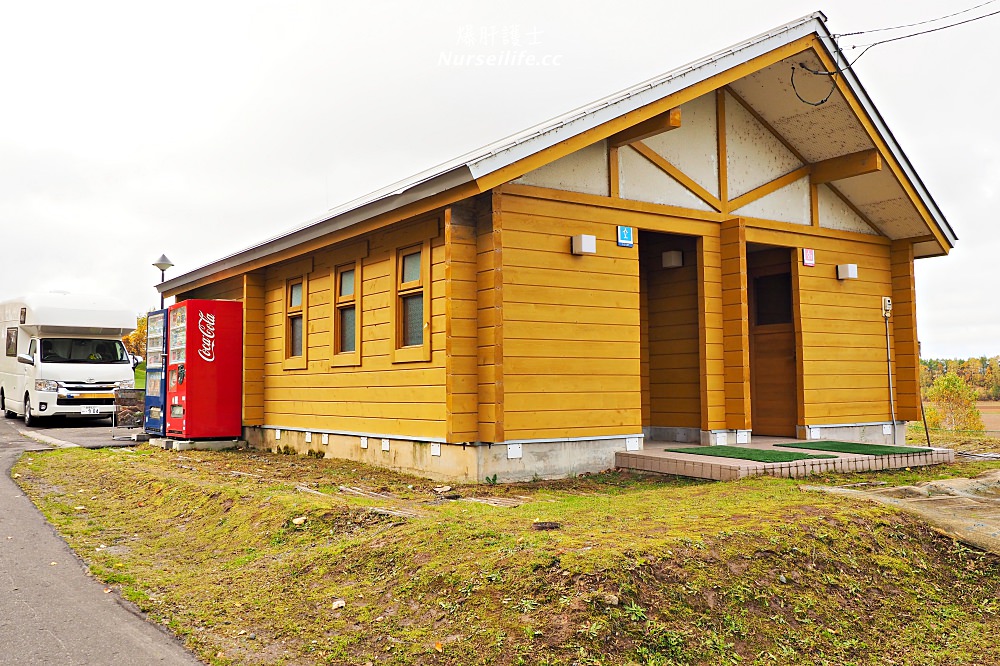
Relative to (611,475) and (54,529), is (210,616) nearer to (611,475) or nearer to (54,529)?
(54,529)

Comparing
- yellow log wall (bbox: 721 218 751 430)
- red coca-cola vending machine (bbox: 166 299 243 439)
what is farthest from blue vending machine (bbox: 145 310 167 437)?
yellow log wall (bbox: 721 218 751 430)

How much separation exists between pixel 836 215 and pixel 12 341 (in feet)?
67.2

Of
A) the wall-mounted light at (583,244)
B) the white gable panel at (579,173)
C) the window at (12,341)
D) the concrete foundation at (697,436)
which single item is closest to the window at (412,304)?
the white gable panel at (579,173)

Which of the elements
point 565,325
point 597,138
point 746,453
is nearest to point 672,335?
point 746,453

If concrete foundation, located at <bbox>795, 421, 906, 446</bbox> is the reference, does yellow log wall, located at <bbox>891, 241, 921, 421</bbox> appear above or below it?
above

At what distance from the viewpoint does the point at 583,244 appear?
31.1ft

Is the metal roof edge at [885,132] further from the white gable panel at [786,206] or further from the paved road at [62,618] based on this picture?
the paved road at [62,618]

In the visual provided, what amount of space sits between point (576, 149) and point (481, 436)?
3.41 meters

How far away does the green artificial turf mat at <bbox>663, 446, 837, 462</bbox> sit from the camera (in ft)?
29.5

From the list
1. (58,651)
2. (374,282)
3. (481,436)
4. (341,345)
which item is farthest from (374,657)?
(341,345)

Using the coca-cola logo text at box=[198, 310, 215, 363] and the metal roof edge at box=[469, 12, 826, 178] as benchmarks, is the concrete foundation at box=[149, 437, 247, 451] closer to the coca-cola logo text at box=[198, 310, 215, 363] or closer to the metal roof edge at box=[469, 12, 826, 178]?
the coca-cola logo text at box=[198, 310, 215, 363]

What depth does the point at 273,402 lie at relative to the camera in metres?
14.0

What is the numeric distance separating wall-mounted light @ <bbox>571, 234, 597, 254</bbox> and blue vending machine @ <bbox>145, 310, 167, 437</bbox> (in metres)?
8.91

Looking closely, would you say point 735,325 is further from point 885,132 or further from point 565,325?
point 885,132
